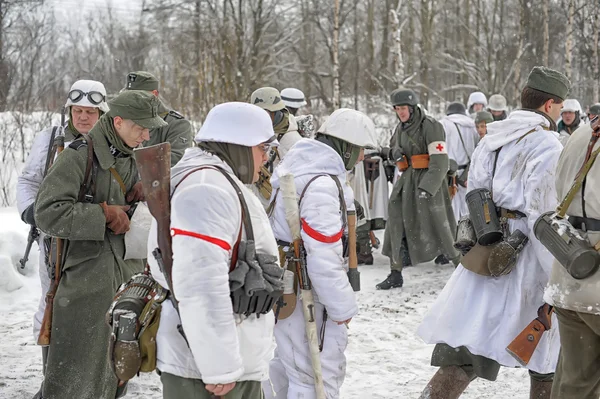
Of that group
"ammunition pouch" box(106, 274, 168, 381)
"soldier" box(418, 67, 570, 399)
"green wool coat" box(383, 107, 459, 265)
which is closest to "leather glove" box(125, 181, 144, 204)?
"ammunition pouch" box(106, 274, 168, 381)

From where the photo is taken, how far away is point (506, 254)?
3.94 m

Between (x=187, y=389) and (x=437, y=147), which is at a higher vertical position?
(x=437, y=147)

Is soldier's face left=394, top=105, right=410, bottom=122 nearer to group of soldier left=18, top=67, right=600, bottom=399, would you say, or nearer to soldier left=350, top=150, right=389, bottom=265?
soldier left=350, top=150, right=389, bottom=265

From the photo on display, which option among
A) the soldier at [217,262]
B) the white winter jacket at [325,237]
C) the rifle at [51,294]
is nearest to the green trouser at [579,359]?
the white winter jacket at [325,237]

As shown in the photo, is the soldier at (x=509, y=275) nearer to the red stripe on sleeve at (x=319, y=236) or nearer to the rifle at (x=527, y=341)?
the rifle at (x=527, y=341)

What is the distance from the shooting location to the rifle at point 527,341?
3.83m

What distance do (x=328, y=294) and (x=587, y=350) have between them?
119cm

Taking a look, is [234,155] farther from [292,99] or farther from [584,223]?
[292,99]

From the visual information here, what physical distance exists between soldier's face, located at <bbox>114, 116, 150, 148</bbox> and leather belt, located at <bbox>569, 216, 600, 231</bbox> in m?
2.19

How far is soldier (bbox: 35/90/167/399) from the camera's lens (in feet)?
12.1

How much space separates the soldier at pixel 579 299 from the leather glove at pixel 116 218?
7.17 feet

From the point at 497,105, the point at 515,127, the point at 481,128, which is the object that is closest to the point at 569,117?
the point at 497,105

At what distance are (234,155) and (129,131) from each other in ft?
4.26

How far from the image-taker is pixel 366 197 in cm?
858
